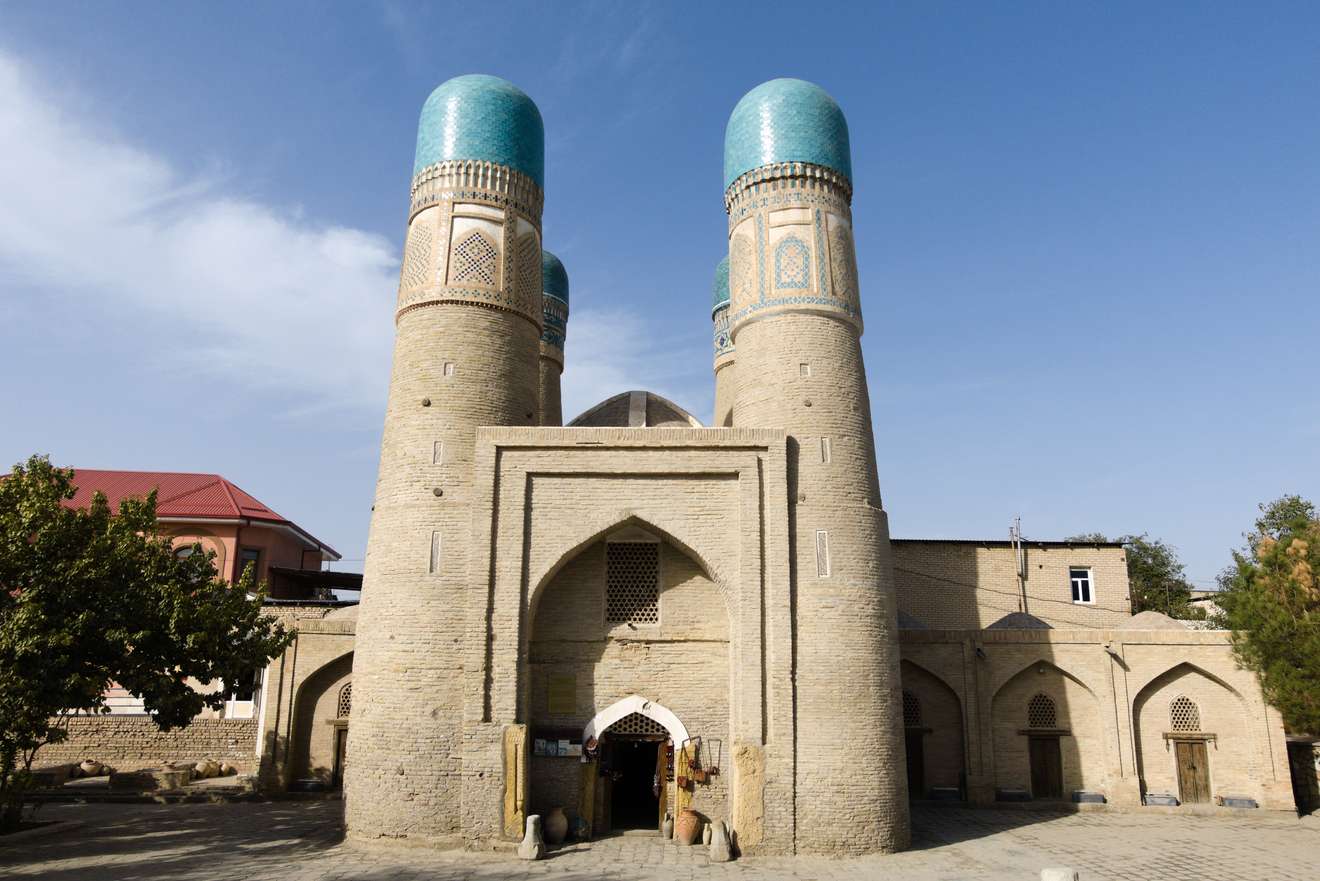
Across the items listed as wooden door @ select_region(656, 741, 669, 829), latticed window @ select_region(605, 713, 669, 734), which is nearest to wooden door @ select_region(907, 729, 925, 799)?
wooden door @ select_region(656, 741, 669, 829)

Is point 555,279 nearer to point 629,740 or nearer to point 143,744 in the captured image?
point 629,740

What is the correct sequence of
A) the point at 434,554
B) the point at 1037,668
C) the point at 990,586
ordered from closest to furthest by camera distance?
the point at 434,554
the point at 1037,668
the point at 990,586

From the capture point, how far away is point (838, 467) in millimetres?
15000

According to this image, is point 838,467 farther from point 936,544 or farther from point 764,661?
point 936,544

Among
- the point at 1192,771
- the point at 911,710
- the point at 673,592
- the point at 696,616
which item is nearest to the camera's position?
the point at 696,616

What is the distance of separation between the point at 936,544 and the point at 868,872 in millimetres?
11558

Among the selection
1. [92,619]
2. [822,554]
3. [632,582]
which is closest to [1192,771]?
[822,554]

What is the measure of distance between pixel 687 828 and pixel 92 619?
9.08m

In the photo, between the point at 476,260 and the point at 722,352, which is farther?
the point at 722,352

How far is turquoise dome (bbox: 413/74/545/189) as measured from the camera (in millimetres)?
16641

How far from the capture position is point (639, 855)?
43.2ft

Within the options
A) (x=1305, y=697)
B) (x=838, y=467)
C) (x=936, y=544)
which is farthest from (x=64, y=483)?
(x=1305, y=697)

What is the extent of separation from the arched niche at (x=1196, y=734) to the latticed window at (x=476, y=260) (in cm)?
1495

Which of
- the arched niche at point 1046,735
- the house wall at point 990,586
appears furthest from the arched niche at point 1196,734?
the house wall at point 990,586
